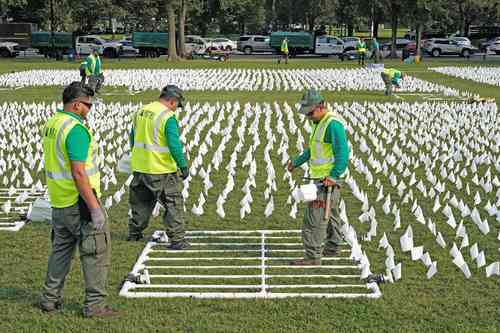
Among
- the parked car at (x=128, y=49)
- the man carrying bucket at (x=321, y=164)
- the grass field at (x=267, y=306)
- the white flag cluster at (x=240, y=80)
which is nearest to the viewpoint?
the grass field at (x=267, y=306)

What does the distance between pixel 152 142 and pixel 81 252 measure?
7.54ft

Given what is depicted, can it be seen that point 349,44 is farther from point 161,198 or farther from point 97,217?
point 97,217

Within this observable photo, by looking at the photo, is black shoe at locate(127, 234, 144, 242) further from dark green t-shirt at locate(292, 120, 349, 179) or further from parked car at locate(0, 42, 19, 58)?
parked car at locate(0, 42, 19, 58)

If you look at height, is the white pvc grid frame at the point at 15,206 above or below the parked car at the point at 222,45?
below

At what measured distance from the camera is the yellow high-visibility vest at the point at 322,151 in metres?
7.38

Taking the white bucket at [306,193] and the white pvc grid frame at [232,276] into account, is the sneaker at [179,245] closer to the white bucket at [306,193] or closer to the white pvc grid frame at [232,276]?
the white pvc grid frame at [232,276]

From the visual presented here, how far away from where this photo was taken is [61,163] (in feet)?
19.6

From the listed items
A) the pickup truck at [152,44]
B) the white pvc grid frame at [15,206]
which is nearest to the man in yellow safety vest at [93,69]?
the white pvc grid frame at [15,206]

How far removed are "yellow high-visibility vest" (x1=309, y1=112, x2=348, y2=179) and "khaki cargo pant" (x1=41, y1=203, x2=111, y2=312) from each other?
240cm

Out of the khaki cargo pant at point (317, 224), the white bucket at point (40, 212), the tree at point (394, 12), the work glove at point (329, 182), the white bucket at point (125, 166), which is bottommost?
the white bucket at point (40, 212)

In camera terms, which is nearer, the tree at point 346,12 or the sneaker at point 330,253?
the sneaker at point 330,253

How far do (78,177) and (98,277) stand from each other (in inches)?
38.8

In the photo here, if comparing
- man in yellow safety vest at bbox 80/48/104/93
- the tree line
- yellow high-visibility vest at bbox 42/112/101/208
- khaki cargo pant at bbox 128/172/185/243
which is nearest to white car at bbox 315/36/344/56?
the tree line

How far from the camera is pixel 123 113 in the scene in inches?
779
